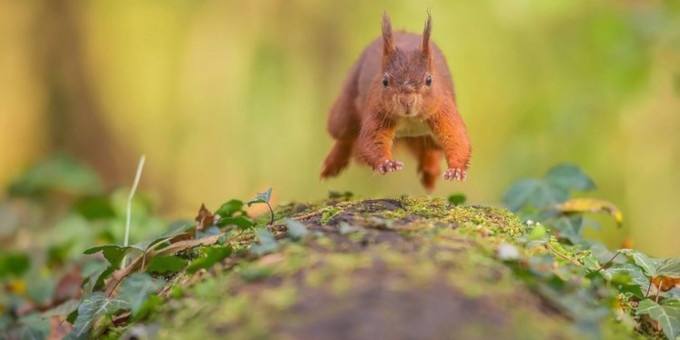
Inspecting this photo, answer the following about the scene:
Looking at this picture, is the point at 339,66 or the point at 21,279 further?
the point at 339,66

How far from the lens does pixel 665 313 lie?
2.16 metres

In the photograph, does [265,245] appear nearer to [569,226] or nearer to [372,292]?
[372,292]

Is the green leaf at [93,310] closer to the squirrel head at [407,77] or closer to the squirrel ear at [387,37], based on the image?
the squirrel head at [407,77]

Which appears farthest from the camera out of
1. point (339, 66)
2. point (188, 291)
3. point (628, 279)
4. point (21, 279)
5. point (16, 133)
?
point (339, 66)

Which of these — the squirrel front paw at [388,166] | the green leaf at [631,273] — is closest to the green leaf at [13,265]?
the squirrel front paw at [388,166]

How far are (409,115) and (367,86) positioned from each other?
37cm

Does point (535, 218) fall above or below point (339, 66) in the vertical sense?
below

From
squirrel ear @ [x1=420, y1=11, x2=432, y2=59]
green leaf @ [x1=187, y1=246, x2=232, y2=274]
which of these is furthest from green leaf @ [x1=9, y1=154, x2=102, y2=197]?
green leaf @ [x1=187, y1=246, x2=232, y2=274]

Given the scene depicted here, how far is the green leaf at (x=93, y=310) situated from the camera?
216cm

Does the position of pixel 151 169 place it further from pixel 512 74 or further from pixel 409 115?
pixel 409 115

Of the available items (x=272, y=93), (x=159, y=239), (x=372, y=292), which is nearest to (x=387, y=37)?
(x=159, y=239)

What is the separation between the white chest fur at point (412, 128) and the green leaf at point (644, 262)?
0.90 m

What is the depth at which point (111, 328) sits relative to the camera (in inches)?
85.0

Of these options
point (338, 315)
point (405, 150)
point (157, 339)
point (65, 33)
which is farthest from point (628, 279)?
point (65, 33)
